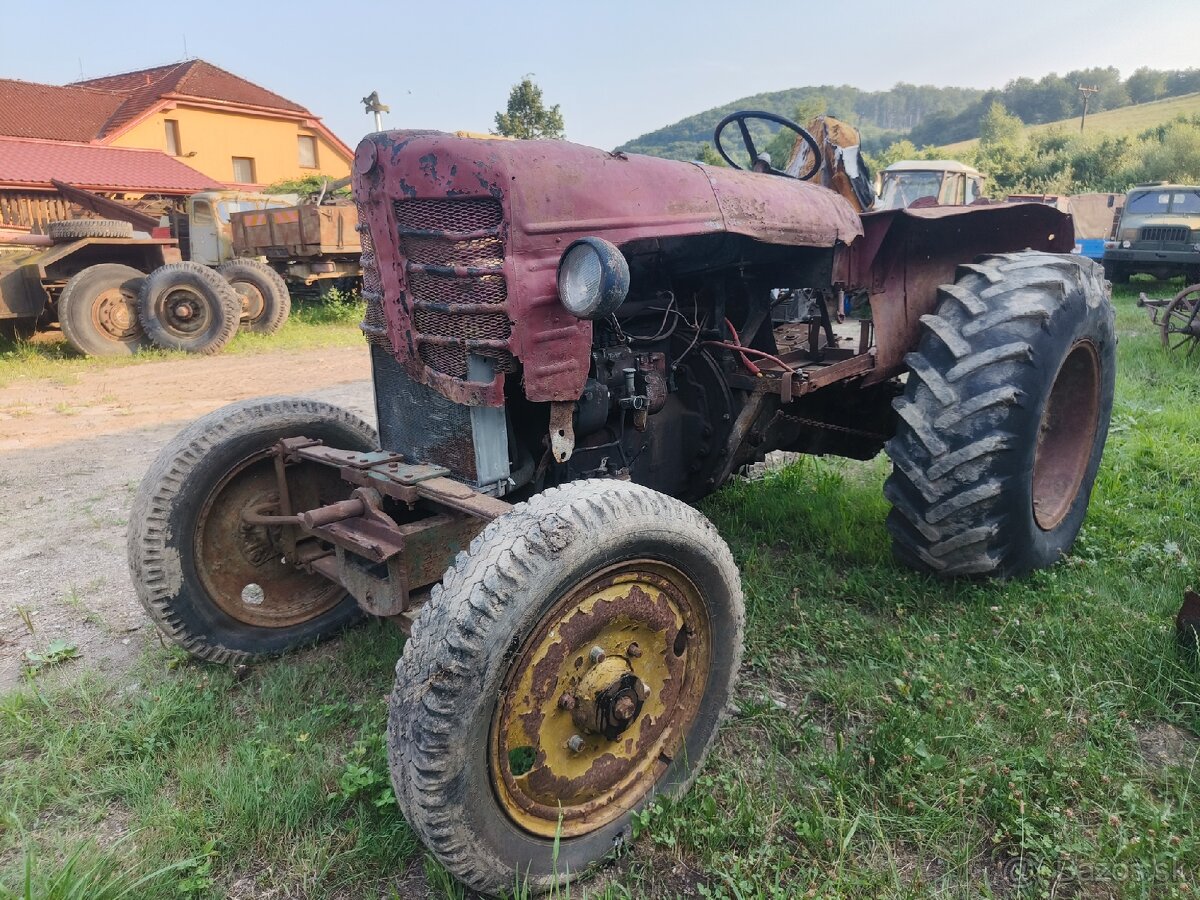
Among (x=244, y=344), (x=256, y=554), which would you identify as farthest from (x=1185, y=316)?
(x=244, y=344)

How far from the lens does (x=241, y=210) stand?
14.7 meters

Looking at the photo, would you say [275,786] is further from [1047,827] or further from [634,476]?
[1047,827]

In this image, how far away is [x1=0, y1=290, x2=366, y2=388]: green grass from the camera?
9594mm

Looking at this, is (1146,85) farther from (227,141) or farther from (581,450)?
(581,450)

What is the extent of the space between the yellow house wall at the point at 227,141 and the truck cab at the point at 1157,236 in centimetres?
2650

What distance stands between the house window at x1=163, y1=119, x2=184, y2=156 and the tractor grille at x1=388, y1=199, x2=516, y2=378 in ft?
97.8

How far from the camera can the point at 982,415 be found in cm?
280

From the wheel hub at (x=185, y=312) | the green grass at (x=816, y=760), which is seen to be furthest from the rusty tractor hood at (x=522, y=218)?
the wheel hub at (x=185, y=312)

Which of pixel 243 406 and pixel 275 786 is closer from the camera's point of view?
pixel 275 786

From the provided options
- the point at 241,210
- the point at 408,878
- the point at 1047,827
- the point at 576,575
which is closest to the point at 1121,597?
the point at 1047,827

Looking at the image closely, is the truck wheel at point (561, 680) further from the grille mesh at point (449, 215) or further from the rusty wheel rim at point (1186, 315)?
the rusty wheel rim at point (1186, 315)

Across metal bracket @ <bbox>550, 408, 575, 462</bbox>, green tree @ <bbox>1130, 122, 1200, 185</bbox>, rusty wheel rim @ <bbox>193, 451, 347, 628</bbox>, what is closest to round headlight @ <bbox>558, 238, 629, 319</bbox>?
metal bracket @ <bbox>550, 408, 575, 462</bbox>

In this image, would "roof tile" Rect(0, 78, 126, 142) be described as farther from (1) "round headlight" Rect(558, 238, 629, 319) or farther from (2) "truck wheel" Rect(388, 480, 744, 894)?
(2) "truck wheel" Rect(388, 480, 744, 894)

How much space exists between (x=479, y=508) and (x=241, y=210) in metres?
14.9
